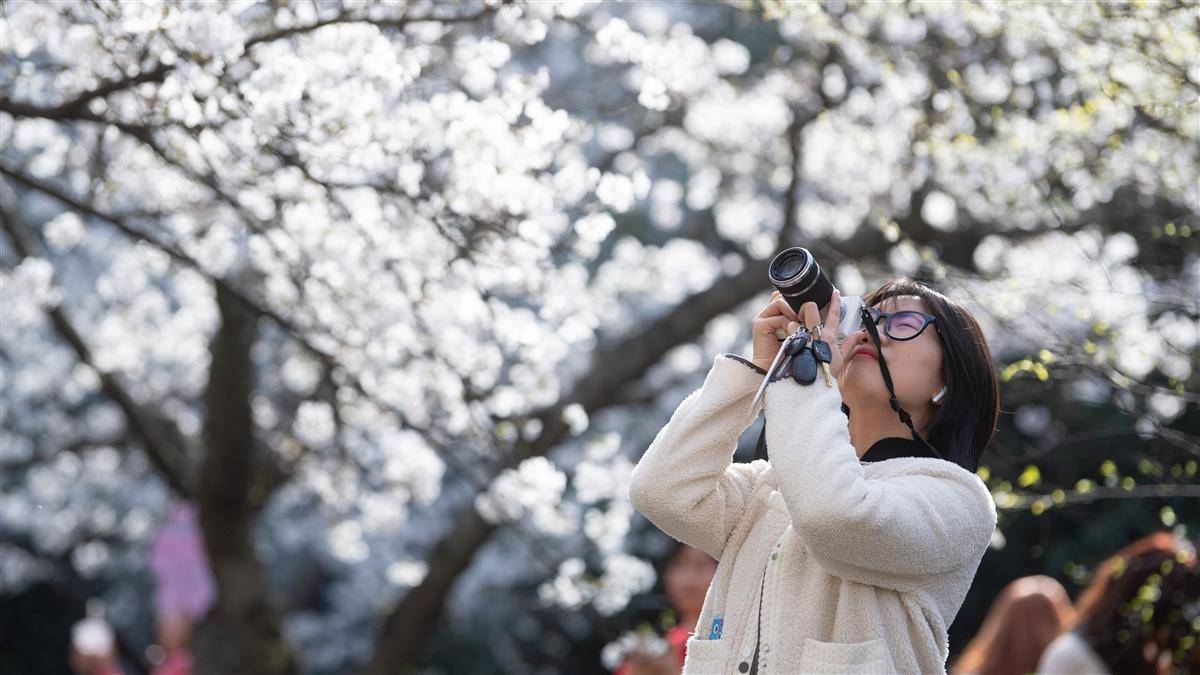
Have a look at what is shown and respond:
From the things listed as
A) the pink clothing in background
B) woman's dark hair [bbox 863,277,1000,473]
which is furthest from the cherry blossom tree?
woman's dark hair [bbox 863,277,1000,473]

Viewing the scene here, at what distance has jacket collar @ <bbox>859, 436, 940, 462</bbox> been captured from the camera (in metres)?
2.30

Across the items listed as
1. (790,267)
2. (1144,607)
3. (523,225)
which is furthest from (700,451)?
(1144,607)

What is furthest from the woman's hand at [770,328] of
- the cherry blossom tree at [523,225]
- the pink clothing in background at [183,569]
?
the pink clothing in background at [183,569]

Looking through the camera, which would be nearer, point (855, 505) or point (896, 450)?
point (855, 505)

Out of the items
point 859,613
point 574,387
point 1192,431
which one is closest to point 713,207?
point 574,387

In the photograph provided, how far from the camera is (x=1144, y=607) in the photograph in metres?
3.63

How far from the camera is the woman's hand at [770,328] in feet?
7.61

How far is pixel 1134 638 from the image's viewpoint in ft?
12.1

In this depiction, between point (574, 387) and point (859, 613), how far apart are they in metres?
4.63

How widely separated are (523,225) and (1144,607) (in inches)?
74.7

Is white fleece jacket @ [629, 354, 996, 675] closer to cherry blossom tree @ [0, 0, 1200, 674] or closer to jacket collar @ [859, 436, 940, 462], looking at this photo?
jacket collar @ [859, 436, 940, 462]

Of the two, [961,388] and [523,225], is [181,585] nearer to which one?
[523,225]

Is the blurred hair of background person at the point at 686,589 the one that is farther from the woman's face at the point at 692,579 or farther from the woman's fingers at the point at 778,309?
the woman's fingers at the point at 778,309

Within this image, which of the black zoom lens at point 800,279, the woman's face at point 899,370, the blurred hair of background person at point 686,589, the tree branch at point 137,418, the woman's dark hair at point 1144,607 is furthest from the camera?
the tree branch at point 137,418
